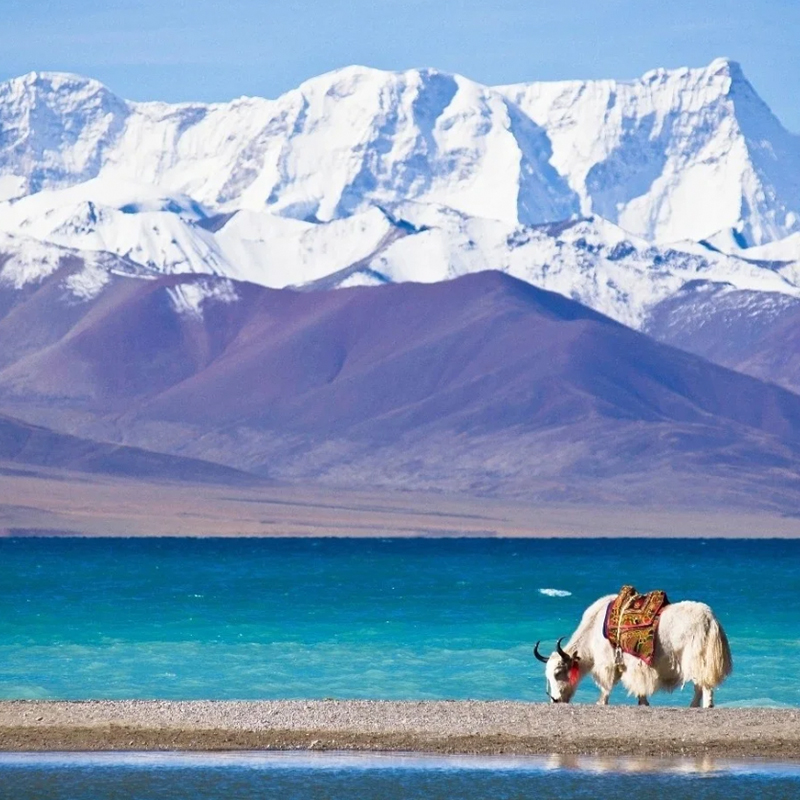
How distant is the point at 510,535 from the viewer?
652 ft

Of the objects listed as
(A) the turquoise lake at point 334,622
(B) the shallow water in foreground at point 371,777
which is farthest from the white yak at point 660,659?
(A) the turquoise lake at point 334,622

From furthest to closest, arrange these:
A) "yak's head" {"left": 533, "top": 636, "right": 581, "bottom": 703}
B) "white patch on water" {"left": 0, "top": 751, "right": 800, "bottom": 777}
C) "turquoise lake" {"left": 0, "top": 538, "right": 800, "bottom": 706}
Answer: "turquoise lake" {"left": 0, "top": 538, "right": 800, "bottom": 706} < "yak's head" {"left": 533, "top": 636, "right": 581, "bottom": 703} < "white patch on water" {"left": 0, "top": 751, "right": 800, "bottom": 777}

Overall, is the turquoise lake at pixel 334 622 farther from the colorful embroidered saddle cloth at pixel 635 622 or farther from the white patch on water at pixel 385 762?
the white patch on water at pixel 385 762

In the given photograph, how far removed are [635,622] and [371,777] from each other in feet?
16.4

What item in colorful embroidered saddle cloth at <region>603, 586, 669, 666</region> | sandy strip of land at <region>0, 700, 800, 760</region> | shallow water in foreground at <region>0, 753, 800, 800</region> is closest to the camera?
shallow water in foreground at <region>0, 753, 800, 800</region>

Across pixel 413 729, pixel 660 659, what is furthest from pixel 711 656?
pixel 413 729

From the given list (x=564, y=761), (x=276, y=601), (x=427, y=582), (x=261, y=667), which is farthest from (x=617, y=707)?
(x=427, y=582)

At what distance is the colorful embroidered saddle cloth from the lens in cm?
2573

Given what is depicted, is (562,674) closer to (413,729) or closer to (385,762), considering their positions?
(413,729)

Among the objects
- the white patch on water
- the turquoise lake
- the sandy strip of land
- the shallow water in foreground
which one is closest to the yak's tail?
the sandy strip of land

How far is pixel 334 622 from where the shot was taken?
54.4m

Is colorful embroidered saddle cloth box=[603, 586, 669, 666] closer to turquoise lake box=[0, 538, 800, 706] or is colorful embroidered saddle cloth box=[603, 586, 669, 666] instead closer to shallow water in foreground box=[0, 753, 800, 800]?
shallow water in foreground box=[0, 753, 800, 800]

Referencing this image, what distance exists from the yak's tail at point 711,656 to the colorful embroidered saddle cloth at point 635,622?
57 centimetres

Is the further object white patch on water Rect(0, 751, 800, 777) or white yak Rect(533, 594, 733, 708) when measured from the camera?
white yak Rect(533, 594, 733, 708)
